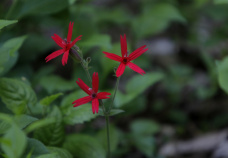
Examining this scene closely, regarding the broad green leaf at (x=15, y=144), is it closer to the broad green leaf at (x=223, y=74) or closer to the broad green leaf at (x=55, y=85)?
the broad green leaf at (x=55, y=85)

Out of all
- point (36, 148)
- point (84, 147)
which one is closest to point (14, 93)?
point (36, 148)

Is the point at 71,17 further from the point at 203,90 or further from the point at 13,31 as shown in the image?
the point at 203,90

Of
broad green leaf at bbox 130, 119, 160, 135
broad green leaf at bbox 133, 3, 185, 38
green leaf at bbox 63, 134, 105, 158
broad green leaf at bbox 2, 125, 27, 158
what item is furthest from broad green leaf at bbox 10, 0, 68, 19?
broad green leaf at bbox 2, 125, 27, 158

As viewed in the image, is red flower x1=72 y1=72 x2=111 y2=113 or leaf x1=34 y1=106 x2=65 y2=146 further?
leaf x1=34 y1=106 x2=65 y2=146

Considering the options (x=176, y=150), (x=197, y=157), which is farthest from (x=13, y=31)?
(x=197, y=157)

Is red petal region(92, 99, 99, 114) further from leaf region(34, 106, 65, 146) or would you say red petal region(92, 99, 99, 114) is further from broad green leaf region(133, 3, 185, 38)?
broad green leaf region(133, 3, 185, 38)

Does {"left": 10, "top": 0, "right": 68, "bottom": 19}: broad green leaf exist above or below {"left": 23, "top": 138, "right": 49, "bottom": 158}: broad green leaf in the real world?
above

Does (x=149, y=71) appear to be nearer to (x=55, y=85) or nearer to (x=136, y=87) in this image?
(x=136, y=87)
